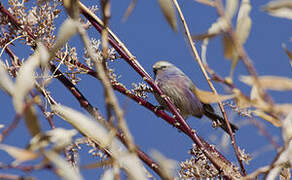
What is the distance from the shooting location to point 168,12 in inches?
19.0

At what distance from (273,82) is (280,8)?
9cm

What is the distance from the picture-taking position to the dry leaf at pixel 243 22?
0.48m

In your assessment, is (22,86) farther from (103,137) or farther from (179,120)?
(179,120)

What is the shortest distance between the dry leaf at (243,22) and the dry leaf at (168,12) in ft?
0.22

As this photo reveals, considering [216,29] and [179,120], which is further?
[179,120]

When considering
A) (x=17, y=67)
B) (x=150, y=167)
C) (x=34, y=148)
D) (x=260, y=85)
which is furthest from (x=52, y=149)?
(x=17, y=67)

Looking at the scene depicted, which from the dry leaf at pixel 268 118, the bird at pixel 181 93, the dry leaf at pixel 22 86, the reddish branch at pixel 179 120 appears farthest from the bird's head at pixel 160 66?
the dry leaf at pixel 22 86

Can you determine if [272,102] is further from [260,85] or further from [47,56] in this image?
[47,56]

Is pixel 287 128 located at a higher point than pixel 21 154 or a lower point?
lower

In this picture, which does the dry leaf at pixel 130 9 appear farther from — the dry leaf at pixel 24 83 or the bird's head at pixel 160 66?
the bird's head at pixel 160 66

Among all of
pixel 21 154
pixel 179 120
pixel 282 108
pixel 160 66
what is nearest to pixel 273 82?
pixel 282 108

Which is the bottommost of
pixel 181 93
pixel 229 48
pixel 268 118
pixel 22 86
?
pixel 181 93

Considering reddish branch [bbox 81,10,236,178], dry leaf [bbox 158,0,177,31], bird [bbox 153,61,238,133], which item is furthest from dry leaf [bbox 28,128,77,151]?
bird [bbox 153,61,238,133]

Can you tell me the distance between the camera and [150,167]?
2.33 feet
